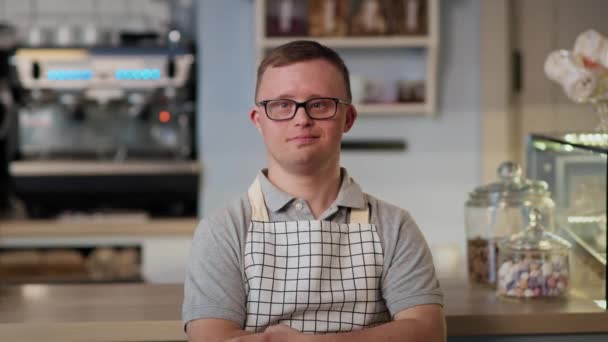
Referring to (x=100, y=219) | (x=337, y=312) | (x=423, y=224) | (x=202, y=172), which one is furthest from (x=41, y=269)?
(x=337, y=312)

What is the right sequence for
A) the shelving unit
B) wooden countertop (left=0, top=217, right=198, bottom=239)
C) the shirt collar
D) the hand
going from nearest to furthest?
the hand → the shirt collar → the shelving unit → wooden countertop (left=0, top=217, right=198, bottom=239)

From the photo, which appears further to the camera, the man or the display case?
the display case

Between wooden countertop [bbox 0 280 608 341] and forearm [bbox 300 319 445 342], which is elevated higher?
forearm [bbox 300 319 445 342]

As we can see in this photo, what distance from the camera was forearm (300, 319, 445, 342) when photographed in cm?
128

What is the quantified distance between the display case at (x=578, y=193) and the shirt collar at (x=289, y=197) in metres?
0.64

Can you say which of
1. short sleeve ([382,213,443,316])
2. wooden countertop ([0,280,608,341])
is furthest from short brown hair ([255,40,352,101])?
wooden countertop ([0,280,608,341])

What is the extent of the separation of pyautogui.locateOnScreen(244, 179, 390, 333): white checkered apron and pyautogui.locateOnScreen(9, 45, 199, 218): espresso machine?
94.7 inches

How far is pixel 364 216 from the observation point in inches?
55.6

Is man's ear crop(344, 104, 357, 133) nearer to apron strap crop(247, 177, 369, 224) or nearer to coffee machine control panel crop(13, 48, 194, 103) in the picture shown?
apron strap crop(247, 177, 369, 224)

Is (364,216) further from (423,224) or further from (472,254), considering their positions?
(423,224)

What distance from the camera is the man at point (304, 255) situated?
4.38 ft

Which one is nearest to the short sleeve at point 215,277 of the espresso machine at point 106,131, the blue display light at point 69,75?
the espresso machine at point 106,131

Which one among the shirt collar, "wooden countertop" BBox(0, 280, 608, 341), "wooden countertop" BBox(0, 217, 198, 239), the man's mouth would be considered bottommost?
"wooden countertop" BBox(0, 217, 198, 239)

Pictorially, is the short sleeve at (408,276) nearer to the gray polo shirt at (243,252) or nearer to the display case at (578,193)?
the gray polo shirt at (243,252)
